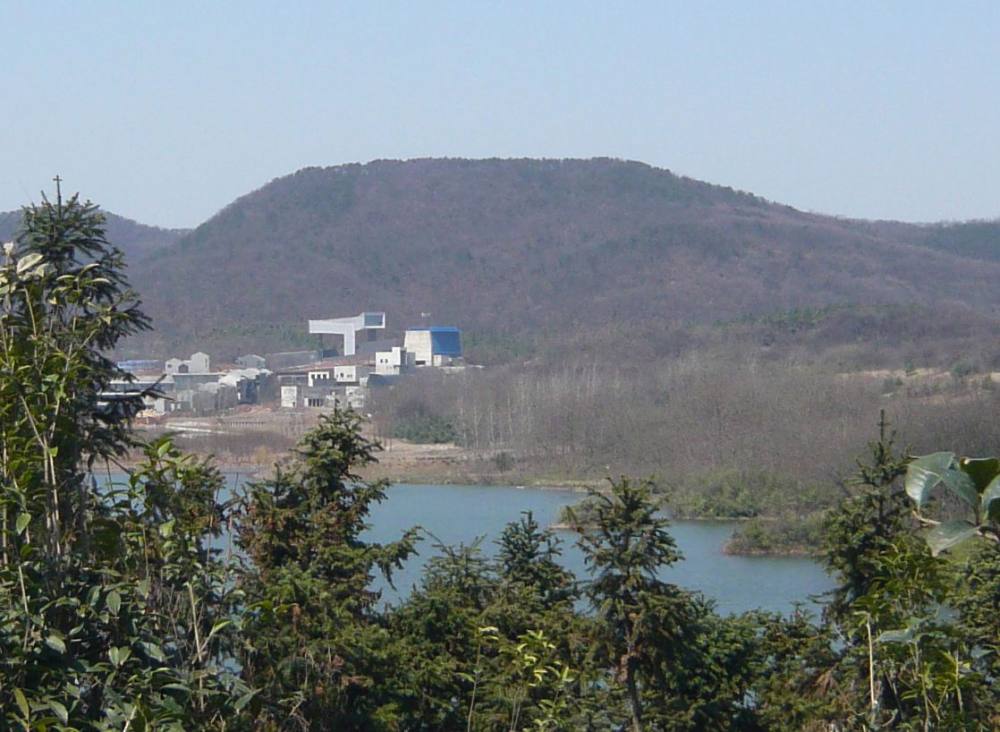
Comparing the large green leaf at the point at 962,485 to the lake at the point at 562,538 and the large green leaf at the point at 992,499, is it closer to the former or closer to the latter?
the large green leaf at the point at 992,499

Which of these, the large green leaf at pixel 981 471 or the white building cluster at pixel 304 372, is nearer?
the large green leaf at pixel 981 471

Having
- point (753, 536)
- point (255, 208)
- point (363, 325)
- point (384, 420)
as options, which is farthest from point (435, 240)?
point (753, 536)

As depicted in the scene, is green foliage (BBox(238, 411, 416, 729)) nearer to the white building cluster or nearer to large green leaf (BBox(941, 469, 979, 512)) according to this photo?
large green leaf (BBox(941, 469, 979, 512))

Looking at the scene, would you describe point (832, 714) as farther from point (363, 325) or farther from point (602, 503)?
point (363, 325)

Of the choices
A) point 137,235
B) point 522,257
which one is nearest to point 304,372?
point 522,257

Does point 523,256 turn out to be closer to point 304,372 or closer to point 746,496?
point 304,372

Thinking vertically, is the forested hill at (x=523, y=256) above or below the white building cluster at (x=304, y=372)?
above

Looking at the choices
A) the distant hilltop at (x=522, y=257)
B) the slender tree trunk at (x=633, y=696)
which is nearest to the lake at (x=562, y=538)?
the slender tree trunk at (x=633, y=696)
